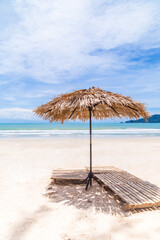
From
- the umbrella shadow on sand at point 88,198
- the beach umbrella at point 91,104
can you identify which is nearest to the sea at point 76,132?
the umbrella shadow on sand at point 88,198

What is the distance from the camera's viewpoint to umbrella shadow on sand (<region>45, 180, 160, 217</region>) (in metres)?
3.56

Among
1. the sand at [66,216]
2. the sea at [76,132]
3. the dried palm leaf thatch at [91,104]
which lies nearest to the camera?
the sand at [66,216]

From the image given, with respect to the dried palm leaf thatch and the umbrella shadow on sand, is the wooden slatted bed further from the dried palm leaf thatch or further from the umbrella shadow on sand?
the dried palm leaf thatch

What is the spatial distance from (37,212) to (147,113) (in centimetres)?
330

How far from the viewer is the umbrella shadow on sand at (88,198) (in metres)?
3.56

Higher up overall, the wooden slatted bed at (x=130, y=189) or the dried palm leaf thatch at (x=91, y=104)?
the dried palm leaf thatch at (x=91, y=104)

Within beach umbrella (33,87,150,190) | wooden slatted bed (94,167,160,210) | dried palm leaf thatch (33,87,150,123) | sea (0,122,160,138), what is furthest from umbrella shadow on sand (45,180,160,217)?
sea (0,122,160,138)

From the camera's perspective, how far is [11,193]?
441 centimetres

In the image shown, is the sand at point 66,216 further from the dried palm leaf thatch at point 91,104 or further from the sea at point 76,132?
the sea at point 76,132

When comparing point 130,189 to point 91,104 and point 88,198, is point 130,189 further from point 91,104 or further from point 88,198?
point 91,104

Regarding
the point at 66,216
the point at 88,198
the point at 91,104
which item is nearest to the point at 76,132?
the point at 88,198

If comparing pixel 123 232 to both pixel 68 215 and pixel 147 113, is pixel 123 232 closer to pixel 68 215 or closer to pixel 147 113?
pixel 68 215

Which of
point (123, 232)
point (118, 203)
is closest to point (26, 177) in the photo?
point (118, 203)

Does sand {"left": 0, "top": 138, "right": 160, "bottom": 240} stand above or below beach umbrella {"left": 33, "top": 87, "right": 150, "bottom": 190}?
below
